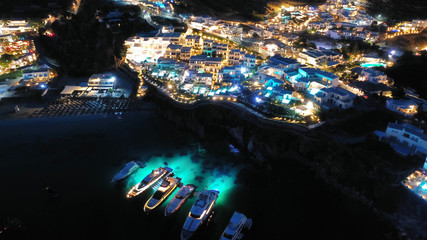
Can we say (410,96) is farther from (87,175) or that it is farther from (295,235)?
(87,175)

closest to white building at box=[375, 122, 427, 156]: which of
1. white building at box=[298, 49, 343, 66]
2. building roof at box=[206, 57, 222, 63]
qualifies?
white building at box=[298, 49, 343, 66]

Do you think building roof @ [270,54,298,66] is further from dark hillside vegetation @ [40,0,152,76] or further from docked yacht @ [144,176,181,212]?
dark hillside vegetation @ [40,0,152,76]

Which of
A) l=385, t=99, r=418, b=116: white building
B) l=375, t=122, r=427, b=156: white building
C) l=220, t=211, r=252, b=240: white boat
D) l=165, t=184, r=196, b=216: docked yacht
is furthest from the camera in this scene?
l=385, t=99, r=418, b=116: white building

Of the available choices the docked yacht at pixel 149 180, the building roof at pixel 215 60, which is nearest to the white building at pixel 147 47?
the building roof at pixel 215 60

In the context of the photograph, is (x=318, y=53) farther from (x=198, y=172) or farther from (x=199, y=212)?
(x=199, y=212)

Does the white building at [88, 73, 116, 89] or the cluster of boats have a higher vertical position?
the white building at [88, 73, 116, 89]

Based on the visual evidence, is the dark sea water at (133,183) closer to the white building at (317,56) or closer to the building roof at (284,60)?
the building roof at (284,60)
